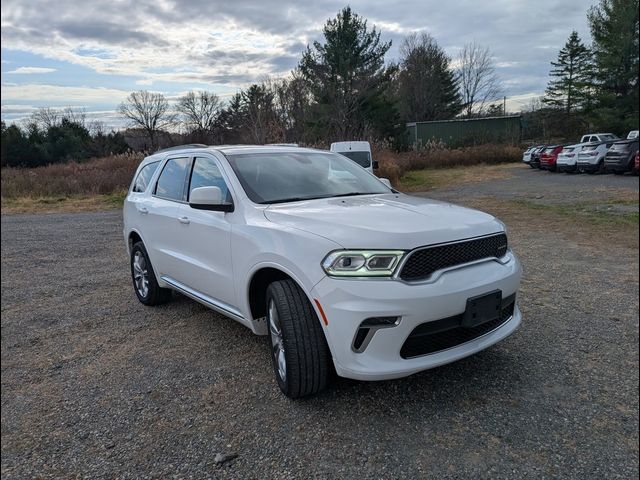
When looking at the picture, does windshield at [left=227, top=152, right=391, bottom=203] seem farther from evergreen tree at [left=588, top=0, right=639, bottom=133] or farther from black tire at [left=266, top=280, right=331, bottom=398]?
evergreen tree at [left=588, top=0, right=639, bottom=133]

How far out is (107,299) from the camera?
511 cm

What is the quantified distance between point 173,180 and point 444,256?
2.98m

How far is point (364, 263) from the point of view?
2434 millimetres

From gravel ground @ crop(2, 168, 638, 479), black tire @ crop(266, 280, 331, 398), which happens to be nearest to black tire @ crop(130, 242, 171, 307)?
gravel ground @ crop(2, 168, 638, 479)

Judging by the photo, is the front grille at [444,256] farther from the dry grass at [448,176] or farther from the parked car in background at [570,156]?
the dry grass at [448,176]

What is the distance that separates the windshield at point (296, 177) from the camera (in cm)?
348

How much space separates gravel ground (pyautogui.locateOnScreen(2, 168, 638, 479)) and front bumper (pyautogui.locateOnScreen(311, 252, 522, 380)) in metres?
0.37

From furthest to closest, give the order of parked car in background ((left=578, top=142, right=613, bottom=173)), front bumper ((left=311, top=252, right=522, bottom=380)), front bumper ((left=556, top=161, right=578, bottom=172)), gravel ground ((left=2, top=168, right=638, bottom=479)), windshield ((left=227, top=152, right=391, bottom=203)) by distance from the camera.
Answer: front bumper ((left=556, top=161, right=578, bottom=172))
windshield ((left=227, top=152, right=391, bottom=203))
front bumper ((left=311, top=252, right=522, bottom=380))
parked car in background ((left=578, top=142, right=613, bottom=173))
gravel ground ((left=2, top=168, right=638, bottom=479))

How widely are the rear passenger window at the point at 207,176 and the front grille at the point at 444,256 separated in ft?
5.30

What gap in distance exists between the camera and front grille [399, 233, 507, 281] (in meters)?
2.44

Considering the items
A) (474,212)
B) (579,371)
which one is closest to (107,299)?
(474,212)

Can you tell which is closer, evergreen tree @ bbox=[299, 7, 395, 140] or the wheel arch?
the wheel arch

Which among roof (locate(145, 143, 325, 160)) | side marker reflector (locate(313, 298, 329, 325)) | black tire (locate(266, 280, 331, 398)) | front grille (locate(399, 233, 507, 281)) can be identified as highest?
roof (locate(145, 143, 325, 160))

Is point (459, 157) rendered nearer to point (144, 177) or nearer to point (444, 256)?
point (144, 177)
